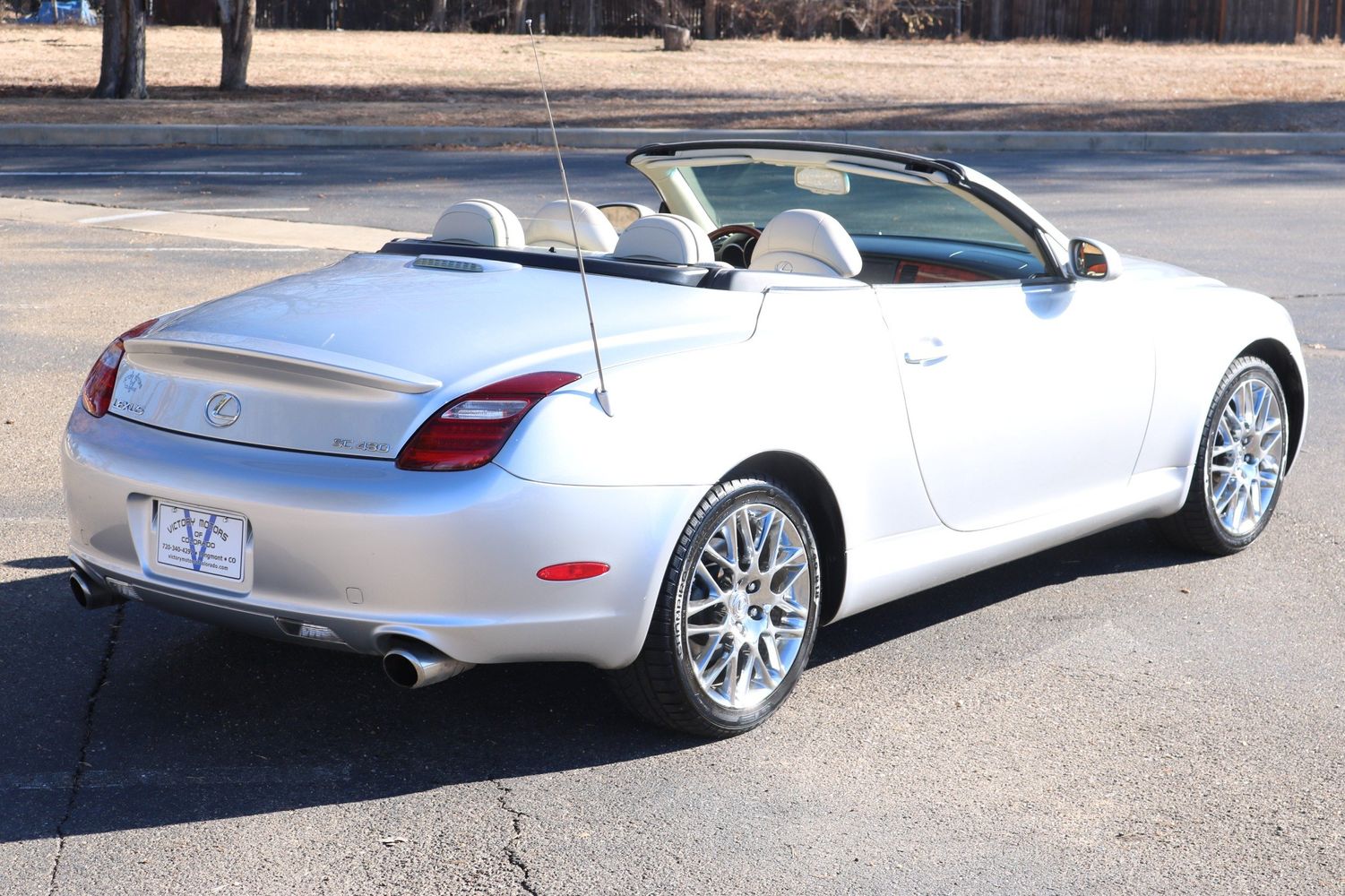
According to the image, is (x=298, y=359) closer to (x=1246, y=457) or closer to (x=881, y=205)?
(x=1246, y=457)

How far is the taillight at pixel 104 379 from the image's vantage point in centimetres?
416

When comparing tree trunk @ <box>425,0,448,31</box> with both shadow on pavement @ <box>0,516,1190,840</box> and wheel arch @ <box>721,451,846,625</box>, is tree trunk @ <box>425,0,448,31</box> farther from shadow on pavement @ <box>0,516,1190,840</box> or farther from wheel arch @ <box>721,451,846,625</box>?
wheel arch @ <box>721,451,846,625</box>

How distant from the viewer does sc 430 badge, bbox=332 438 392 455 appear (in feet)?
11.9

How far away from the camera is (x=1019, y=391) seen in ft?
15.4

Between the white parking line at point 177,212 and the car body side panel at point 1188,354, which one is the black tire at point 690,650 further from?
the white parking line at point 177,212

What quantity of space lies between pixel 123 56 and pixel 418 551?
21698mm

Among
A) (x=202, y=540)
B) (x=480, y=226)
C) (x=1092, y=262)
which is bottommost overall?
(x=202, y=540)

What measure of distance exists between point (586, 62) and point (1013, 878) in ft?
96.1

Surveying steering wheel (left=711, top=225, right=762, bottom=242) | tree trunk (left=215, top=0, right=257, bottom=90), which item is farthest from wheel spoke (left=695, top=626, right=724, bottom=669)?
tree trunk (left=215, top=0, right=257, bottom=90)

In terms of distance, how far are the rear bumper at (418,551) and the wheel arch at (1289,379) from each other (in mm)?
2835

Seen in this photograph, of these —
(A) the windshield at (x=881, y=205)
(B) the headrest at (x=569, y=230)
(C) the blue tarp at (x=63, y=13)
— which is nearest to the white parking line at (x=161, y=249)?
(A) the windshield at (x=881, y=205)

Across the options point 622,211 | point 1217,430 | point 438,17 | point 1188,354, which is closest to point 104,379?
point 622,211

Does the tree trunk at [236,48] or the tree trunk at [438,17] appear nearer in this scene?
the tree trunk at [236,48]

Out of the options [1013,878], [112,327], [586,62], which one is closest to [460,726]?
[1013,878]
